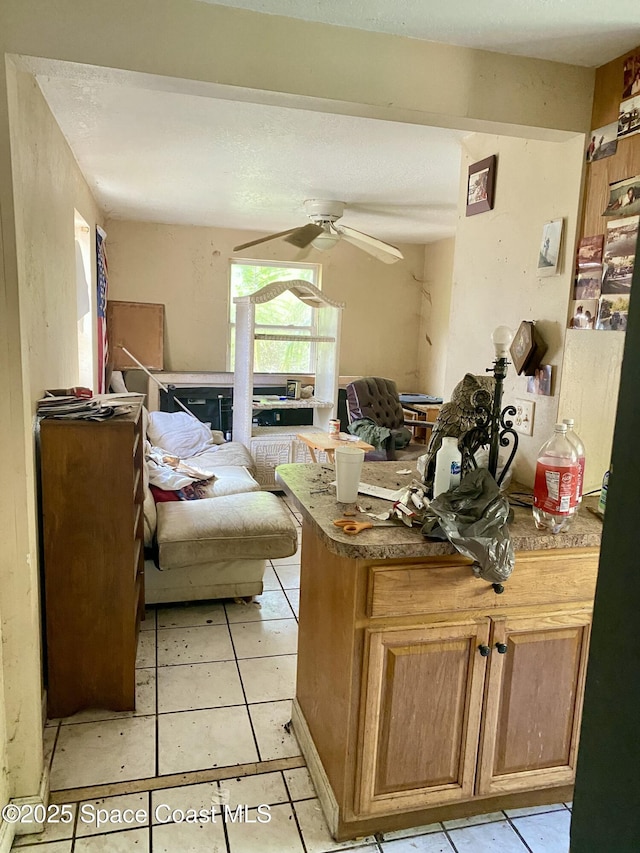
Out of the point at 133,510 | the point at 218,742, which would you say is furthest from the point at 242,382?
the point at 218,742

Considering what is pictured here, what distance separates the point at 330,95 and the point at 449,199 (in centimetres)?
252

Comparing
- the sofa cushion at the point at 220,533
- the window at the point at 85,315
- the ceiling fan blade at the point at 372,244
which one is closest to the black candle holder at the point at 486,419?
the sofa cushion at the point at 220,533

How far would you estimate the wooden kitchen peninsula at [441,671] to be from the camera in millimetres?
1549

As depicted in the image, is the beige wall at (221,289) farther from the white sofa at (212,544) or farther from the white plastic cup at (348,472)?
the white plastic cup at (348,472)

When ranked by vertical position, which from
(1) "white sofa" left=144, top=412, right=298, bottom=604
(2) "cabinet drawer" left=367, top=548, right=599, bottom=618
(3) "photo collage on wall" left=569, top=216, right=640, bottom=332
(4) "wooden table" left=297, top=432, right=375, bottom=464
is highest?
(3) "photo collage on wall" left=569, top=216, right=640, bottom=332

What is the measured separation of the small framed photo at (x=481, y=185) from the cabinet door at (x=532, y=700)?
4.98 feet

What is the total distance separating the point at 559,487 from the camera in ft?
5.28

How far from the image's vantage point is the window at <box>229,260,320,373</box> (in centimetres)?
591

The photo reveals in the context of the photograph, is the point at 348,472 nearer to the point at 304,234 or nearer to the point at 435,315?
the point at 304,234

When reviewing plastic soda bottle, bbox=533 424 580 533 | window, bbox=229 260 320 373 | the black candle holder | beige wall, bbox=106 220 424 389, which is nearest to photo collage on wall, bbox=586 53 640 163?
the black candle holder

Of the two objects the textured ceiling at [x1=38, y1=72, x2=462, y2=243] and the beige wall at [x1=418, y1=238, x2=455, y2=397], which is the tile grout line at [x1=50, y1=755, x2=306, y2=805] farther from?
the beige wall at [x1=418, y1=238, x2=455, y2=397]

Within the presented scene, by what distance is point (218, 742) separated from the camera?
207cm

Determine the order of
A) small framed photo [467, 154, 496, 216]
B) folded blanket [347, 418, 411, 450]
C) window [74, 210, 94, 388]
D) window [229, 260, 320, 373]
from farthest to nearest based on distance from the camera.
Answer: window [229, 260, 320, 373] < folded blanket [347, 418, 411, 450] < window [74, 210, 94, 388] < small framed photo [467, 154, 496, 216]

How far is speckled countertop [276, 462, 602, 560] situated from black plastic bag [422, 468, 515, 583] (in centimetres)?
6
